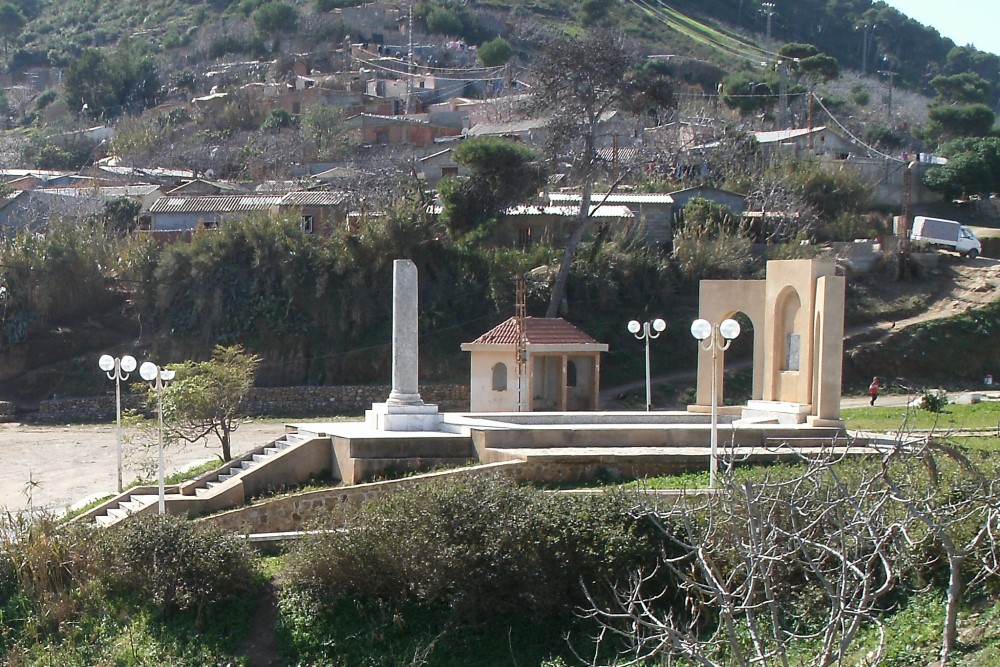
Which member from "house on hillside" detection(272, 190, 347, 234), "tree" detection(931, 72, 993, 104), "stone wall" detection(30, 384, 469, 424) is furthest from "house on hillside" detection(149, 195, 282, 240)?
"tree" detection(931, 72, 993, 104)

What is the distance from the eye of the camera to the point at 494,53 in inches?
3656

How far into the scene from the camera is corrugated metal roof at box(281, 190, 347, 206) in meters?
46.1

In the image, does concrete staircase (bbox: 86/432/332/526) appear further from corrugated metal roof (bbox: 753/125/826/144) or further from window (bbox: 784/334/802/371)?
corrugated metal roof (bbox: 753/125/826/144)

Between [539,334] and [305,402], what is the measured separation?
10.8 meters

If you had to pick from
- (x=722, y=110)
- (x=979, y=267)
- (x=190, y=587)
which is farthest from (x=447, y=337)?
(x=722, y=110)

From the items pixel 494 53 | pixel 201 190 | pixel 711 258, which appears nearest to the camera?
pixel 711 258

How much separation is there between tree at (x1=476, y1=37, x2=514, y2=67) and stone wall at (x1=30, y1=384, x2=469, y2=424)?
59.5 meters

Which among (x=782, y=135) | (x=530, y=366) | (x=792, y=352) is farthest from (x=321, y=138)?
(x=792, y=352)

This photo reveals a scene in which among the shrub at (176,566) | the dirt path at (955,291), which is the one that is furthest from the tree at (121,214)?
the shrub at (176,566)

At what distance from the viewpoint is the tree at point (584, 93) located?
126 ft

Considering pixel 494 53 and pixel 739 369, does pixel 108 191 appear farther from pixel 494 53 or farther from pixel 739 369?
pixel 494 53

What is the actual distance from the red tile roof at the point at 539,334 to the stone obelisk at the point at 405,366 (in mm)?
5732

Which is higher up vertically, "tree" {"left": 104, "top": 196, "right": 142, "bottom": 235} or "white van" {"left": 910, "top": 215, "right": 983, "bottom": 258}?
"tree" {"left": 104, "top": 196, "right": 142, "bottom": 235}

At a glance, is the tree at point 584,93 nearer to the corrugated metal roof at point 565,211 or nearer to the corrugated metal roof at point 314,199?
the corrugated metal roof at point 565,211
